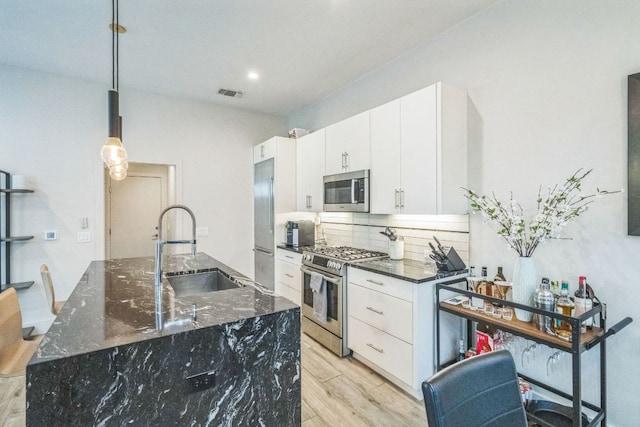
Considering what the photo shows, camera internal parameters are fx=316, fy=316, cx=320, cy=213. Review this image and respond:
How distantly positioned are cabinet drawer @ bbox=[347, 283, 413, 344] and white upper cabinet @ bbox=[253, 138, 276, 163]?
87.4 inches

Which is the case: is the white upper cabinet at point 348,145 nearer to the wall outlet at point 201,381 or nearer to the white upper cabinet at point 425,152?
the white upper cabinet at point 425,152

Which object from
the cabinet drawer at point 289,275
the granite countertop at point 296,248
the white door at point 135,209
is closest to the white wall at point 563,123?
the granite countertop at point 296,248

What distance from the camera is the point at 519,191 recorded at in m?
2.29

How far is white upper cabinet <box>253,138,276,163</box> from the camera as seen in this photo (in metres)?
4.22

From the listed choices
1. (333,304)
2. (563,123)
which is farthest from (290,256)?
(563,123)

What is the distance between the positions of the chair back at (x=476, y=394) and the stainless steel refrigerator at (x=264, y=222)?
3.41 meters

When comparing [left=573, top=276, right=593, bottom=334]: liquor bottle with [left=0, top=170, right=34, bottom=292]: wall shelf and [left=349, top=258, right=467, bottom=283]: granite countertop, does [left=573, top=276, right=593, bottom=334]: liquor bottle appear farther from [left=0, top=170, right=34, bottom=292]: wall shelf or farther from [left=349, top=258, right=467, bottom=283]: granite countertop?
[left=0, top=170, right=34, bottom=292]: wall shelf

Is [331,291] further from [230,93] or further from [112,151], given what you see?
[230,93]

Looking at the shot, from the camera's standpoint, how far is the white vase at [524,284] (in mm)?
1875

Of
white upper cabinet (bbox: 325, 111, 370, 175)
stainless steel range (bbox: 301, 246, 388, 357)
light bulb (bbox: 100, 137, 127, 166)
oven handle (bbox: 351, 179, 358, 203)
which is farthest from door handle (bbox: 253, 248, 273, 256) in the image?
light bulb (bbox: 100, 137, 127, 166)

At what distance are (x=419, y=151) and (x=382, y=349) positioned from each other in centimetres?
162

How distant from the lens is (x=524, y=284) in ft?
6.19

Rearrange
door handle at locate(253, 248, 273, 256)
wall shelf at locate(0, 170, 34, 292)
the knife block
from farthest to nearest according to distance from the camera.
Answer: door handle at locate(253, 248, 273, 256) → wall shelf at locate(0, 170, 34, 292) → the knife block

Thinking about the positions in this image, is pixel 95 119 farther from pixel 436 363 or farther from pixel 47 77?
pixel 436 363
